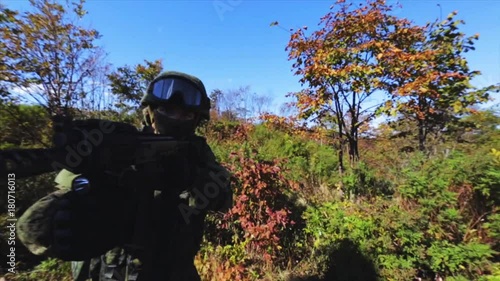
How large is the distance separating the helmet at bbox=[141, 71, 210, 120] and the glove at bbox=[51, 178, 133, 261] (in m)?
0.52

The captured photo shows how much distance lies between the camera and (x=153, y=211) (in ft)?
3.77

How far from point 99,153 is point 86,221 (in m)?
0.28

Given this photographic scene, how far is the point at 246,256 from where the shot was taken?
375 cm

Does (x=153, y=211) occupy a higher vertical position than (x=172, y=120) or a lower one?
lower

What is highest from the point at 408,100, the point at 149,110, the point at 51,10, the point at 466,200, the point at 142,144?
the point at 51,10

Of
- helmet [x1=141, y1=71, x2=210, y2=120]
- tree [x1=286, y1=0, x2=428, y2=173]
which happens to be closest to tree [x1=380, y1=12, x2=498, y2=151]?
tree [x1=286, y1=0, x2=428, y2=173]

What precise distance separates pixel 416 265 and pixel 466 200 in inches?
43.5

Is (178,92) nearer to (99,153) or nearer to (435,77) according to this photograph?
(99,153)

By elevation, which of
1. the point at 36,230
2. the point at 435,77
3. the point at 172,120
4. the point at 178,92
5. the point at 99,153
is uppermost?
the point at 435,77

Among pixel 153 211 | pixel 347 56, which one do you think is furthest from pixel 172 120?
pixel 347 56

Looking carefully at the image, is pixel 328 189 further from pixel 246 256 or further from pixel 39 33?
pixel 39 33

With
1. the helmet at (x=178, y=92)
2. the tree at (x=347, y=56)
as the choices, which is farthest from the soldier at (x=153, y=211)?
the tree at (x=347, y=56)

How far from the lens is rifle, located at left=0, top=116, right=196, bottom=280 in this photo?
623 millimetres

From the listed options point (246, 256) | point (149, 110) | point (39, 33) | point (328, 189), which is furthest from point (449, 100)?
point (39, 33)
